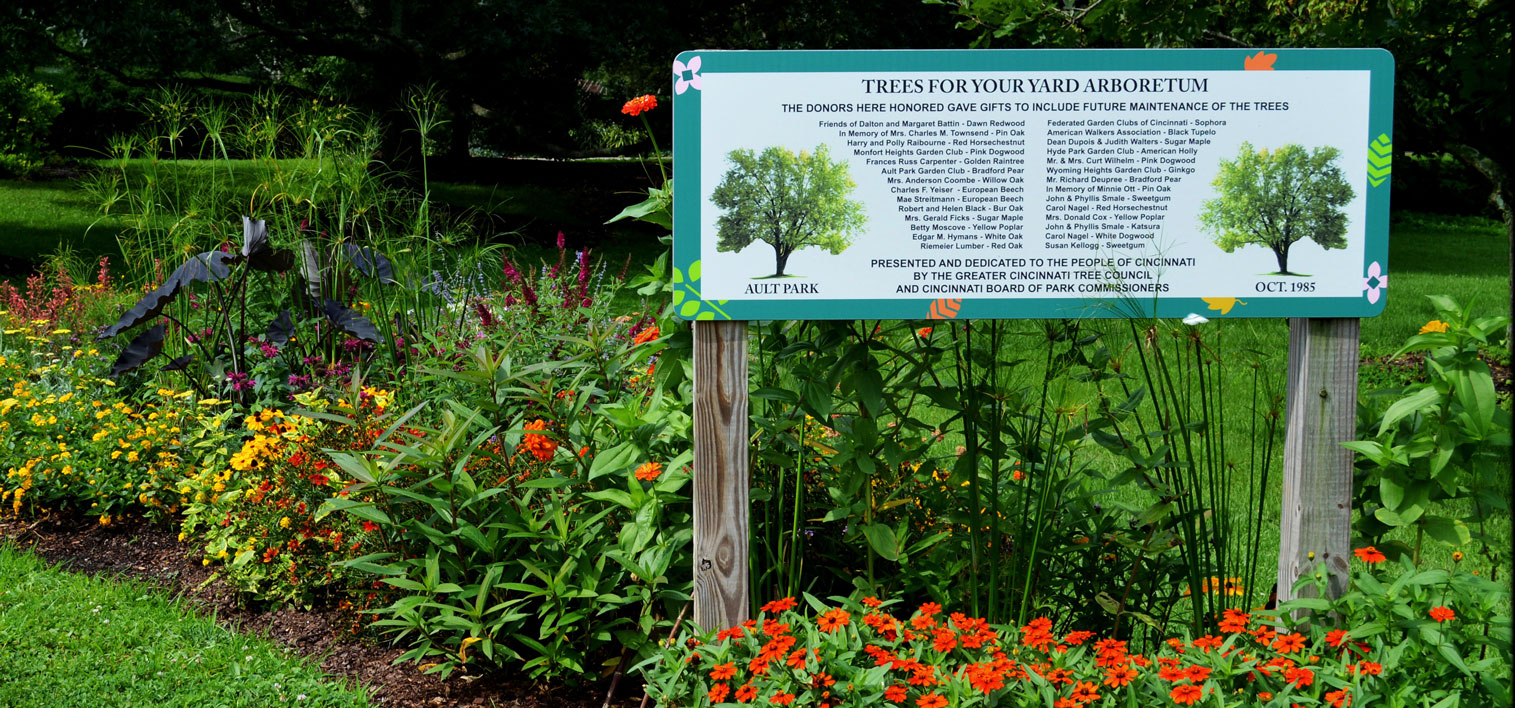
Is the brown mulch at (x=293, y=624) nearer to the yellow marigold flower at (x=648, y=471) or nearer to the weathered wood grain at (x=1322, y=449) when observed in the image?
the yellow marigold flower at (x=648, y=471)

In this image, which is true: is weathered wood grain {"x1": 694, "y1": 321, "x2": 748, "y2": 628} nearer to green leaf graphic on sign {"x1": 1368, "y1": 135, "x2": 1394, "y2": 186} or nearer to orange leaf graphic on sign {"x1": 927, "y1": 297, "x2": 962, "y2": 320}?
orange leaf graphic on sign {"x1": 927, "y1": 297, "x2": 962, "y2": 320}

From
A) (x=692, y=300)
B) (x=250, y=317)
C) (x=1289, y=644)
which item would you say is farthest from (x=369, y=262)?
(x=1289, y=644)

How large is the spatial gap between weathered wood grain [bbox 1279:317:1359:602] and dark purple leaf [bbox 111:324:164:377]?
401 cm

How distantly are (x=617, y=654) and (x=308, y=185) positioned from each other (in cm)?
271

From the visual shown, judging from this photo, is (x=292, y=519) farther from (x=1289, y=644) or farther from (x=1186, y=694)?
(x=1289, y=644)

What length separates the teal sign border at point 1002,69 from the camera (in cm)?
257

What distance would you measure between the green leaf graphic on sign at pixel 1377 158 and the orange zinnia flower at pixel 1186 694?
1.31 metres

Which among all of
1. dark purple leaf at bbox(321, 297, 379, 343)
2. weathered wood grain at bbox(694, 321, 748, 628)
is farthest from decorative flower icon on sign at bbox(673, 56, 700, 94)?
dark purple leaf at bbox(321, 297, 379, 343)

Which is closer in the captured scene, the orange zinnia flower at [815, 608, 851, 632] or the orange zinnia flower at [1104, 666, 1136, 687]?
the orange zinnia flower at [1104, 666, 1136, 687]

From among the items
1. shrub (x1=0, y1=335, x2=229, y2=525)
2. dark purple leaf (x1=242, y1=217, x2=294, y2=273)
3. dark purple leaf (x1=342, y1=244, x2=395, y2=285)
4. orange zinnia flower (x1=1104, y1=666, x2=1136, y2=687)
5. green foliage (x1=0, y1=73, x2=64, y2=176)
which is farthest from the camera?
green foliage (x1=0, y1=73, x2=64, y2=176)

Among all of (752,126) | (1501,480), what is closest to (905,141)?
(752,126)

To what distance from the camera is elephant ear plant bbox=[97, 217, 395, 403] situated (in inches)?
168

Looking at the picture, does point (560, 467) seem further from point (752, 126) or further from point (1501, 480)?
point (1501, 480)

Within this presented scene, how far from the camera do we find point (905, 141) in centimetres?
261
